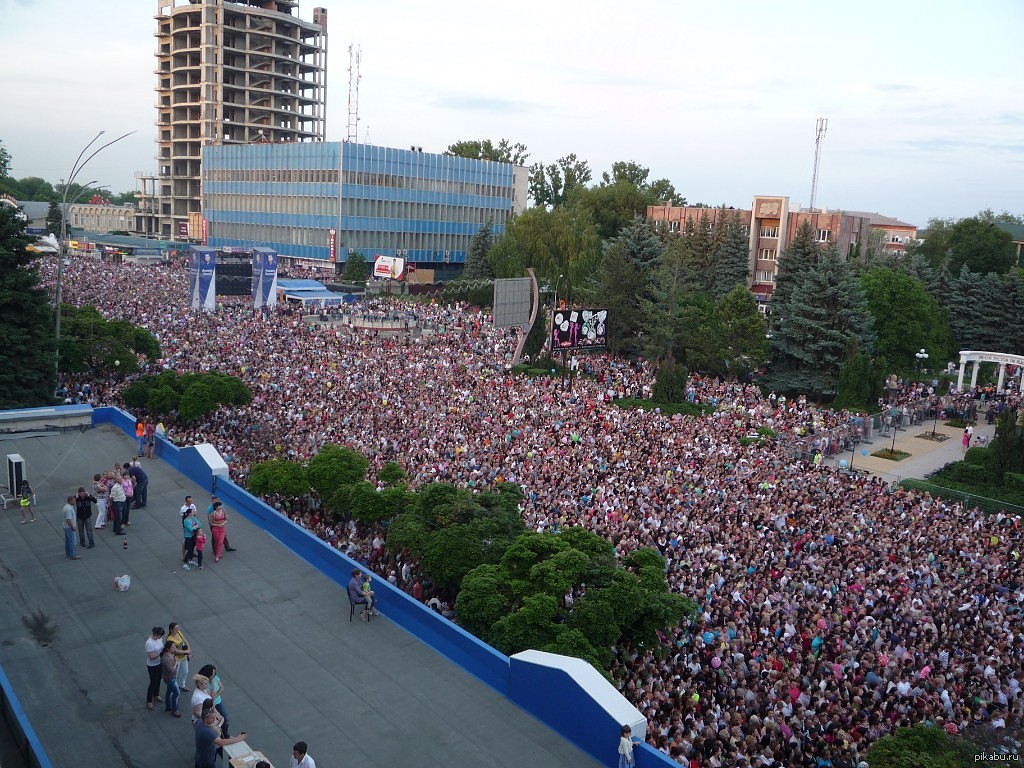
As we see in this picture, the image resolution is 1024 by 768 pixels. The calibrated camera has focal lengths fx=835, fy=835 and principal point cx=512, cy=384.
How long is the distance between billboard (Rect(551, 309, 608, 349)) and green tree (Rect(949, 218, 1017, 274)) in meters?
27.2

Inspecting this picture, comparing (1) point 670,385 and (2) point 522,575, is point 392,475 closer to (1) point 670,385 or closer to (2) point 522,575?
(2) point 522,575

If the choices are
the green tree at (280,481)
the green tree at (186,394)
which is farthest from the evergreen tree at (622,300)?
the green tree at (280,481)

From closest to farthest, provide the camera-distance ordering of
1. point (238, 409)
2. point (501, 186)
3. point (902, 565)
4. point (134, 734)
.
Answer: point (134, 734), point (902, 565), point (238, 409), point (501, 186)

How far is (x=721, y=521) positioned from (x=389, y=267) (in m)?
50.3

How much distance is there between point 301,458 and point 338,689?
13.1 metres

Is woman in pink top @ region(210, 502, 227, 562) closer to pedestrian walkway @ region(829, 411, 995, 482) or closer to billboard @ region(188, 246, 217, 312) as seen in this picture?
pedestrian walkway @ region(829, 411, 995, 482)

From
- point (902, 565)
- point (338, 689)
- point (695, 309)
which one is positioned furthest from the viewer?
point (695, 309)

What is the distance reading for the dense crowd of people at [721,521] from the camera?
42.4 feet

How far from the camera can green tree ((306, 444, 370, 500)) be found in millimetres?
18188

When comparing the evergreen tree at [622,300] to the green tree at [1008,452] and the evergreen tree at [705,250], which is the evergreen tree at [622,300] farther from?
the green tree at [1008,452]

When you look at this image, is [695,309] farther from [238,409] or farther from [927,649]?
[927,649]

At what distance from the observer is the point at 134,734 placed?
9430mm

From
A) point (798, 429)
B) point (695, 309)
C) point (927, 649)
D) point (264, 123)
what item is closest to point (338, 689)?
point (927, 649)

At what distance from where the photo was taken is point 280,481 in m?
18.1
